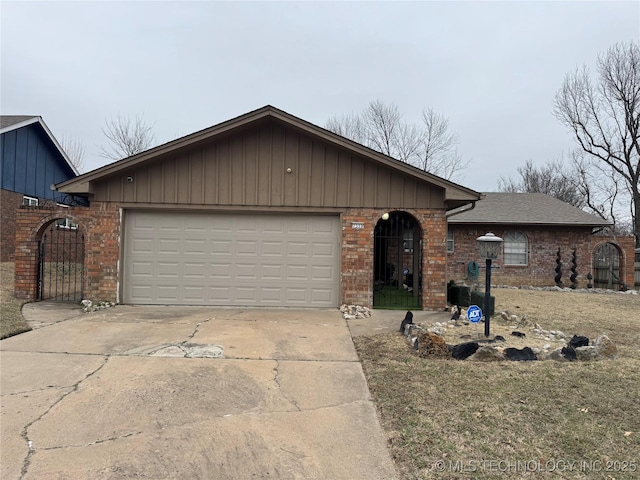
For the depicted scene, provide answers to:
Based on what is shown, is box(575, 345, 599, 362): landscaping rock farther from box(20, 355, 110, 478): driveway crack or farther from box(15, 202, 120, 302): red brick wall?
box(15, 202, 120, 302): red brick wall

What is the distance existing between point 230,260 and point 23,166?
13.7 metres

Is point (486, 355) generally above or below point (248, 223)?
below

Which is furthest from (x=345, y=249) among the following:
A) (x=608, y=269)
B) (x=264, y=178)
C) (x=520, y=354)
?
(x=608, y=269)

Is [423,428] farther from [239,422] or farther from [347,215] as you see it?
[347,215]

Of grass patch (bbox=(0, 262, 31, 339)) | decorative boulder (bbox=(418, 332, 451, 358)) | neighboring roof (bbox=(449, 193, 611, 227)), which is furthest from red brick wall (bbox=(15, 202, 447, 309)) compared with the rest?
neighboring roof (bbox=(449, 193, 611, 227))

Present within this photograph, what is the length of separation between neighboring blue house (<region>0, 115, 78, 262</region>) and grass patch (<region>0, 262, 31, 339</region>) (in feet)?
15.4

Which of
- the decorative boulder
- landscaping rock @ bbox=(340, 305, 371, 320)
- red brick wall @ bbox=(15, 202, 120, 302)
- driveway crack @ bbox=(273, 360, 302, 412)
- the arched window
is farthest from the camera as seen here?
the arched window

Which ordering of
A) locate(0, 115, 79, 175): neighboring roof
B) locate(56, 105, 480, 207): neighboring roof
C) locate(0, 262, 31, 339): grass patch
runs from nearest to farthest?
locate(0, 262, 31, 339): grass patch
locate(56, 105, 480, 207): neighboring roof
locate(0, 115, 79, 175): neighboring roof

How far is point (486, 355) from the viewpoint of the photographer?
17.1 ft

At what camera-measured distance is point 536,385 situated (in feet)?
14.1

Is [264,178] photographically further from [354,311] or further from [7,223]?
[7,223]

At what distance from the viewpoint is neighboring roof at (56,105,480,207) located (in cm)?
837

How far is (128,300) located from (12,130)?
12.0 meters

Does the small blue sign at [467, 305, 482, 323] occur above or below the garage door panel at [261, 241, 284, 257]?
below
